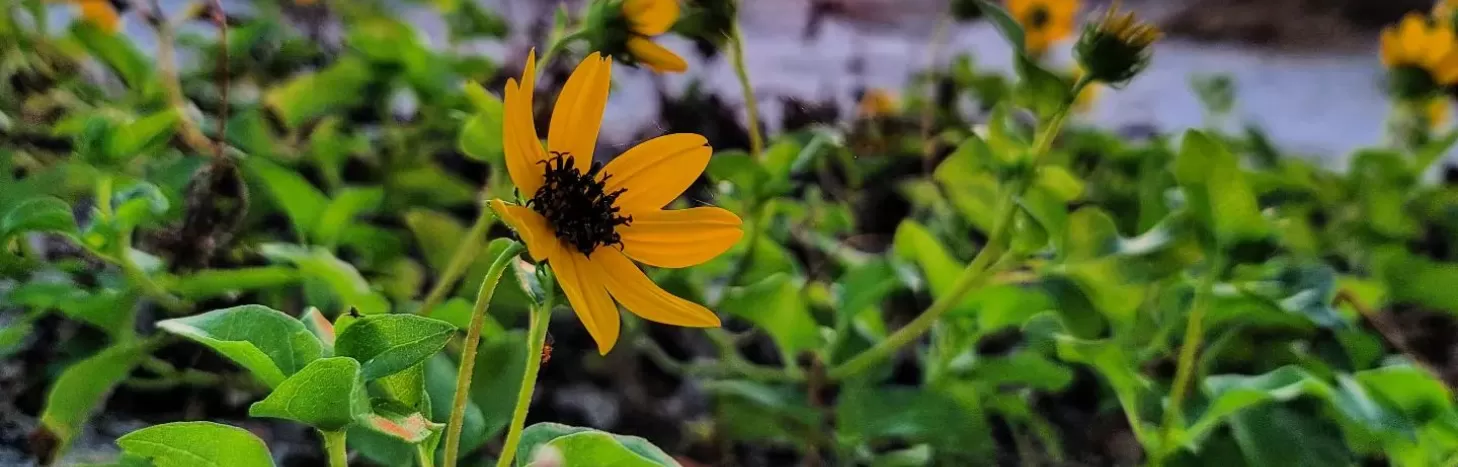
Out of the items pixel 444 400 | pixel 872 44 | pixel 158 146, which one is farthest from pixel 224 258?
pixel 872 44

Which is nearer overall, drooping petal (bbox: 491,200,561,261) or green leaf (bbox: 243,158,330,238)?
drooping petal (bbox: 491,200,561,261)

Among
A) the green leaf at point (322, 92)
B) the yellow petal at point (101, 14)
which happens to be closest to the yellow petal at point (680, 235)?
the green leaf at point (322, 92)

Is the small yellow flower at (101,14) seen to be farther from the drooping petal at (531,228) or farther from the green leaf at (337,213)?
the drooping petal at (531,228)

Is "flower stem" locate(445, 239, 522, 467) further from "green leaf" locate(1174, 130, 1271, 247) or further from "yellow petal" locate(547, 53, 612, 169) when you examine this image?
"green leaf" locate(1174, 130, 1271, 247)

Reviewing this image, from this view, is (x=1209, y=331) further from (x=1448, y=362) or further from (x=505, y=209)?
(x=505, y=209)

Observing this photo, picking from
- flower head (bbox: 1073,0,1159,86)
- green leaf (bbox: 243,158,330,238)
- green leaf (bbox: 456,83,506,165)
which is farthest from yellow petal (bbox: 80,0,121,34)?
flower head (bbox: 1073,0,1159,86)

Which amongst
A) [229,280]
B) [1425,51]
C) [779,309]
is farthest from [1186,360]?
[1425,51]

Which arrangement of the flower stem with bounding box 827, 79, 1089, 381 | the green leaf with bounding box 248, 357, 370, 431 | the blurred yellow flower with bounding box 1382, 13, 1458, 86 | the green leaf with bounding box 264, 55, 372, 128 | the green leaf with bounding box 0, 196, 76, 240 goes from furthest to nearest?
the blurred yellow flower with bounding box 1382, 13, 1458, 86
the green leaf with bounding box 264, 55, 372, 128
the flower stem with bounding box 827, 79, 1089, 381
the green leaf with bounding box 0, 196, 76, 240
the green leaf with bounding box 248, 357, 370, 431
